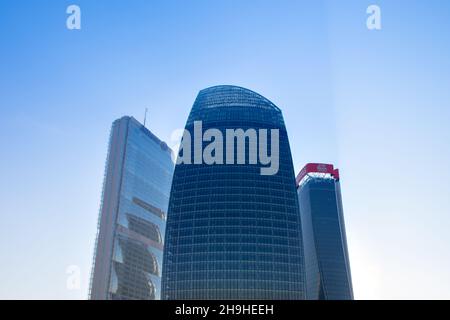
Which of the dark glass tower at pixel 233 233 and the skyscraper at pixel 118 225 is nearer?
the dark glass tower at pixel 233 233

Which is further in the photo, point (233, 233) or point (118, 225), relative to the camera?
point (118, 225)

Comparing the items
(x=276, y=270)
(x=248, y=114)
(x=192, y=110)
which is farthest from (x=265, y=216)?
(x=192, y=110)

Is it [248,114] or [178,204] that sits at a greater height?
[248,114]

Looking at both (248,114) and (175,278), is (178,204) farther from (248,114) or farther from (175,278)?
(248,114)

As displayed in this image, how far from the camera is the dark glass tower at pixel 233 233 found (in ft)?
433

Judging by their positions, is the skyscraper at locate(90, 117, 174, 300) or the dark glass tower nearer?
the dark glass tower

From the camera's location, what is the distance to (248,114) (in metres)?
158

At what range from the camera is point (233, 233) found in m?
138

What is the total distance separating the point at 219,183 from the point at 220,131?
64.4 feet

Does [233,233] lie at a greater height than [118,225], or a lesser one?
lesser

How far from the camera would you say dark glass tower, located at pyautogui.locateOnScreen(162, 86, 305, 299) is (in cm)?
13212
